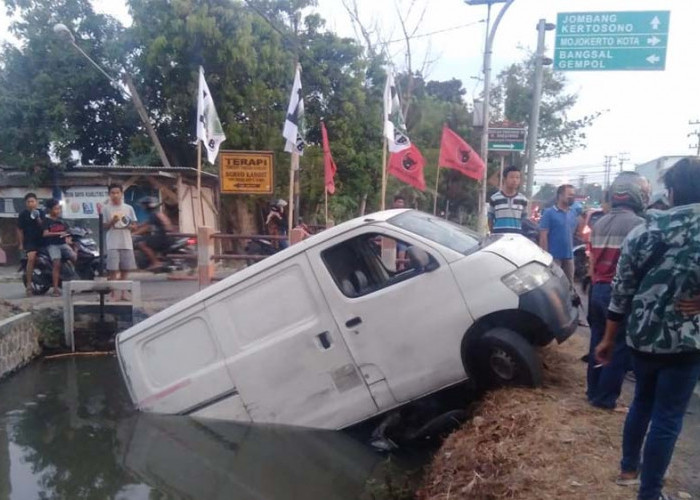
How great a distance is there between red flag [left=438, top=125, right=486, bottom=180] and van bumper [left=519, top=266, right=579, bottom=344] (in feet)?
21.7

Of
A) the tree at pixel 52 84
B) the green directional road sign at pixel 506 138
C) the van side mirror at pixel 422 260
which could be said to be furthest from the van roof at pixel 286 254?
the tree at pixel 52 84

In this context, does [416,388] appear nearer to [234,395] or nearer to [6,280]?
[234,395]

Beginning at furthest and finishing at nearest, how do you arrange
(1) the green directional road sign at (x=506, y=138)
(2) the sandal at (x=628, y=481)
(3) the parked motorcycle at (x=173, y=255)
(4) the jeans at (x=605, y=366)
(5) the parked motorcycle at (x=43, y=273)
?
1. (1) the green directional road sign at (x=506, y=138)
2. (3) the parked motorcycle at (x=173, y=255)
3. (5) the parked motorcycle at (x=43, y=273)
4. (4) the jeans at (x=605, y=366)
5. (2) the sandal at (x=628, y=481)

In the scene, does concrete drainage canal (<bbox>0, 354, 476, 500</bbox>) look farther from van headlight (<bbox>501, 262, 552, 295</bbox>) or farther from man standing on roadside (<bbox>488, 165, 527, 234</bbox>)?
man standing on roadside (<bbox>488, 165, 527, 234</bbox>)

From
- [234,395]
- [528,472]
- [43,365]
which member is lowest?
[43,365]

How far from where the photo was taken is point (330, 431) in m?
5.52

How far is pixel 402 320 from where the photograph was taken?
5.05 meters

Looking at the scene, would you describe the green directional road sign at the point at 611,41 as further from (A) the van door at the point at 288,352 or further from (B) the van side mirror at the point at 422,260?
(A) the van door at the point at 288,352

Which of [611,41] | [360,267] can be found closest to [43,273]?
[360,267]

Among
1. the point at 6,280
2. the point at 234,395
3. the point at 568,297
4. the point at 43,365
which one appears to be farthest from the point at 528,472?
the point at 6,280

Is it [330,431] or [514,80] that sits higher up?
[514,80]

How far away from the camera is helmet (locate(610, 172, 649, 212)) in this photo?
4.55 meters

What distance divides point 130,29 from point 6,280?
30.3 ft

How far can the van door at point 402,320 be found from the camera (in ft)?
16.3
